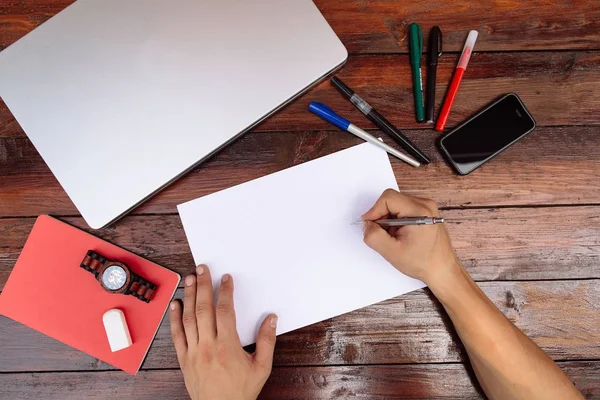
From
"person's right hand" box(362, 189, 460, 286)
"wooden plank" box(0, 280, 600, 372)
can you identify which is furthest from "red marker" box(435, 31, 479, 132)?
"wooden plank" box(0, 280, 600, 372)

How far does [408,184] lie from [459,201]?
101 mm

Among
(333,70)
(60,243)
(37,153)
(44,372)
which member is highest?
(333,70)

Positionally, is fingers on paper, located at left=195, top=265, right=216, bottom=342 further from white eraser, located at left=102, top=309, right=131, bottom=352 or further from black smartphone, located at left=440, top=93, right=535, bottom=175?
black smartphone, located at left=440, top=93, right=535, bottom=175

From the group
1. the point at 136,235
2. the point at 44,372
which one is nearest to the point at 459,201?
the point at 136,235

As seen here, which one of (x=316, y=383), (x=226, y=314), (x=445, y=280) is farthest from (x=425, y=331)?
(x=226, y=314)

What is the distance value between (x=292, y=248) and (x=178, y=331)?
0.82 feet

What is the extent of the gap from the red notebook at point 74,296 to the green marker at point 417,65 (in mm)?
550

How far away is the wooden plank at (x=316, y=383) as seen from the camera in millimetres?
776

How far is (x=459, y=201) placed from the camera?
0.80 metres

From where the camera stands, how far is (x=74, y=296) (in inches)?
30.0

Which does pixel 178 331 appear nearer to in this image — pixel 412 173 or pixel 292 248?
pixel 292 248

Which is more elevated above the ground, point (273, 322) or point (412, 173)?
point (412, 173)

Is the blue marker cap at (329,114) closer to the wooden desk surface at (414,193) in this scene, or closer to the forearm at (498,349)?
the wooden desk surface at (414,193)

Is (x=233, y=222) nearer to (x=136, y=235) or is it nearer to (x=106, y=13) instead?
(x=136, y=235)
